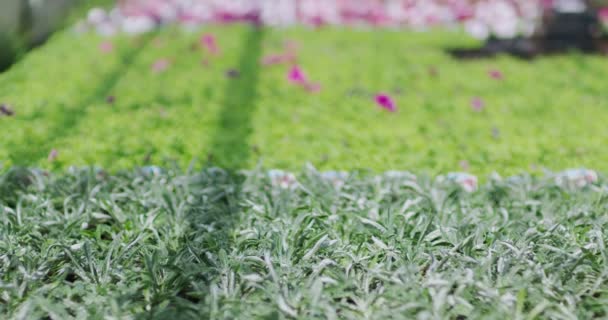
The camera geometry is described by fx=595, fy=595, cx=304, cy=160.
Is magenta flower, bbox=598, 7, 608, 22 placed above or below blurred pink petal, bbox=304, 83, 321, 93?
above

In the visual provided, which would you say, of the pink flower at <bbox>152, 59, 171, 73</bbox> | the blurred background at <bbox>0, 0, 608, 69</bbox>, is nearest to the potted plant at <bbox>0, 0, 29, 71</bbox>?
the blurred background at <bbox>0, 0, 608, 69</bbox>

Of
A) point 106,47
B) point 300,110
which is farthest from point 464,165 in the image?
point 106,47

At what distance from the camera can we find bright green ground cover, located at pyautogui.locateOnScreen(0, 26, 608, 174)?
3240 millimetres

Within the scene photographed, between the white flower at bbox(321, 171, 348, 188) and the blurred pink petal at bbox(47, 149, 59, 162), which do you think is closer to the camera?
the white flower at bbox(321, 171, 348, 188)

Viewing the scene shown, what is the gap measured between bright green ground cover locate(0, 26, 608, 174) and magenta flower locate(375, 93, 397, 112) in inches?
2.4

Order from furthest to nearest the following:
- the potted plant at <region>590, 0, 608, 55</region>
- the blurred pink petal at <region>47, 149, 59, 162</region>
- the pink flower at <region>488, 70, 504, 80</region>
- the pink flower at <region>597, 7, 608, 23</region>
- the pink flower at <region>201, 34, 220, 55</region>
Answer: the pink flower at <region>597, 7, 608, 23</region>, the potted plant at <region>590, 0, 608, 55</region>, the pink flower at <region>201, 34, 220, 55</region>, the pink flower at <region>488, 70, 504, 80</region>, the blurred pink petal at <region>47, 149, 59, 162</region>

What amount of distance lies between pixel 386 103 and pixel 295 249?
2009 mm

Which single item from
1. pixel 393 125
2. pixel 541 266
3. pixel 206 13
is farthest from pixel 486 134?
pixel 206 13

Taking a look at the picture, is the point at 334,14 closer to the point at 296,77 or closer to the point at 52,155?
the point at 296,77

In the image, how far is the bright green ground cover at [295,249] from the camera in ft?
6.25

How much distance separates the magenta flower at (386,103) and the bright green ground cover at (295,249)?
1.19 m

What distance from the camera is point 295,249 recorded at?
2207 millimetres

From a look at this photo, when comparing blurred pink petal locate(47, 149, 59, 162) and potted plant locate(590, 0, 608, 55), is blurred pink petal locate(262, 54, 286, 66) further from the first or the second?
potted plant locate(590, 0, 608, 55)

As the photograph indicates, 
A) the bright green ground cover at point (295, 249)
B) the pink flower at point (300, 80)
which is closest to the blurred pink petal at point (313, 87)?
the pink flower at point (300, 80)
